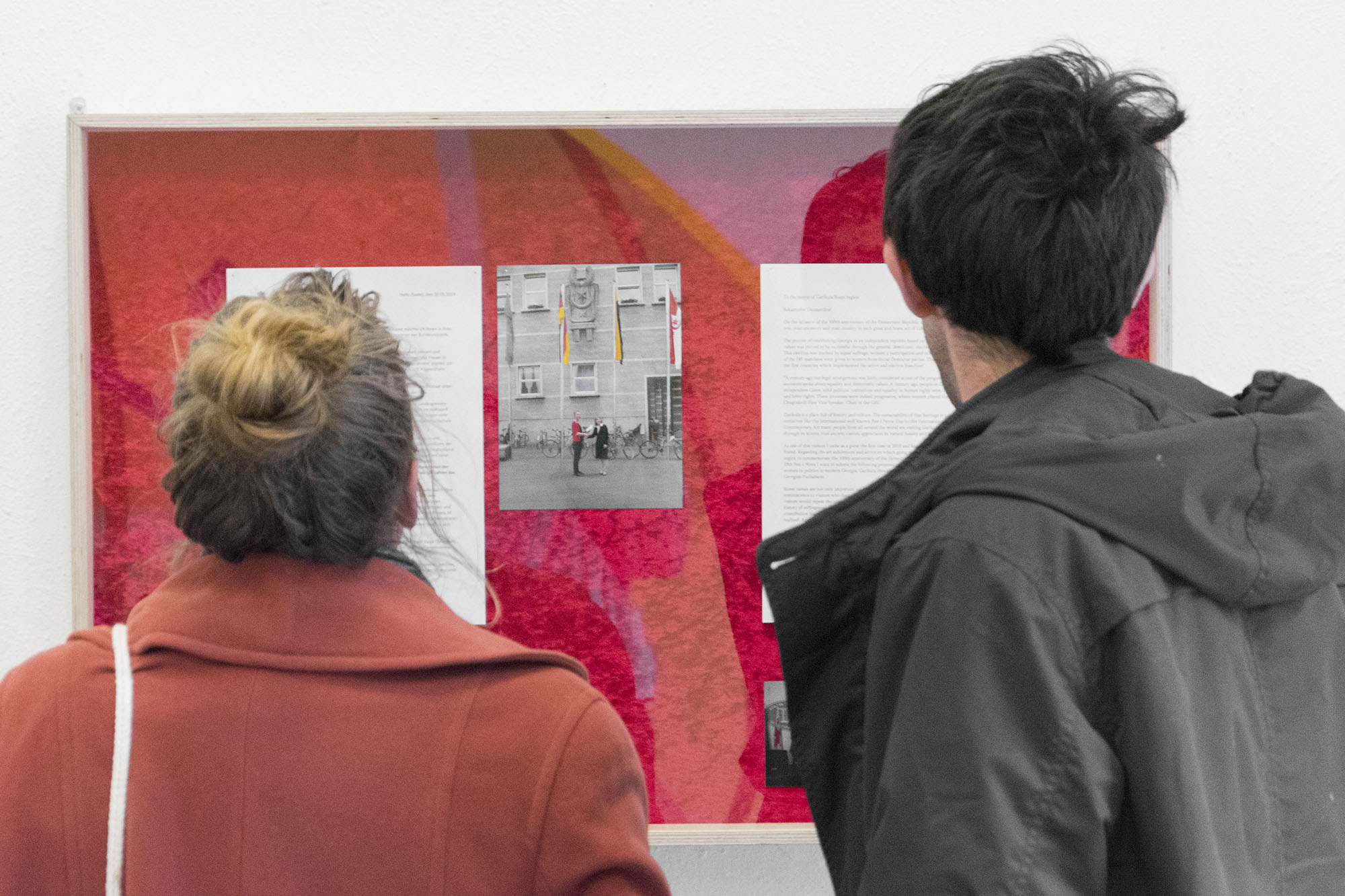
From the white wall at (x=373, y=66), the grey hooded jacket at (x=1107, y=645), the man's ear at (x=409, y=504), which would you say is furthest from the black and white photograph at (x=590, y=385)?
the grey hooded jacket at (x=1107, y=645)

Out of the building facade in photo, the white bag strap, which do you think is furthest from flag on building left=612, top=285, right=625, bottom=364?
the white bag strap

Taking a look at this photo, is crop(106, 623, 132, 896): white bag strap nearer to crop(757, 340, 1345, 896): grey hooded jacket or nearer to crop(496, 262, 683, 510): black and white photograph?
crop(757, 340, 1345, 896): grey hooded jacket

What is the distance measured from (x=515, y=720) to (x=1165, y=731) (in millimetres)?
399

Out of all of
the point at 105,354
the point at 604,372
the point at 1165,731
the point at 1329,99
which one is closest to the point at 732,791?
the point at 604,372

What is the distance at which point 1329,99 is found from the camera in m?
1.29

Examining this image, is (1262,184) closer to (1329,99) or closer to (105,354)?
(1329,99)

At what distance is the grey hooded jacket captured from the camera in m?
0.56

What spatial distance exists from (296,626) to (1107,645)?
0.51m

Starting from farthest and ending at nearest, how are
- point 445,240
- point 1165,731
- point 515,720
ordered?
point 445,240
point 515,720
point 1165,731

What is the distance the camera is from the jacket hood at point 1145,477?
588 mm

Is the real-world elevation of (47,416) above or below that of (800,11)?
below

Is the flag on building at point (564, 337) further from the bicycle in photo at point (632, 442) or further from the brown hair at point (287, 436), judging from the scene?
the brown hair at point (287, 436)

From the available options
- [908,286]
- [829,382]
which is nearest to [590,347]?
[829,382]

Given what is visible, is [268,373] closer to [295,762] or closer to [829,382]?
[295,762]
